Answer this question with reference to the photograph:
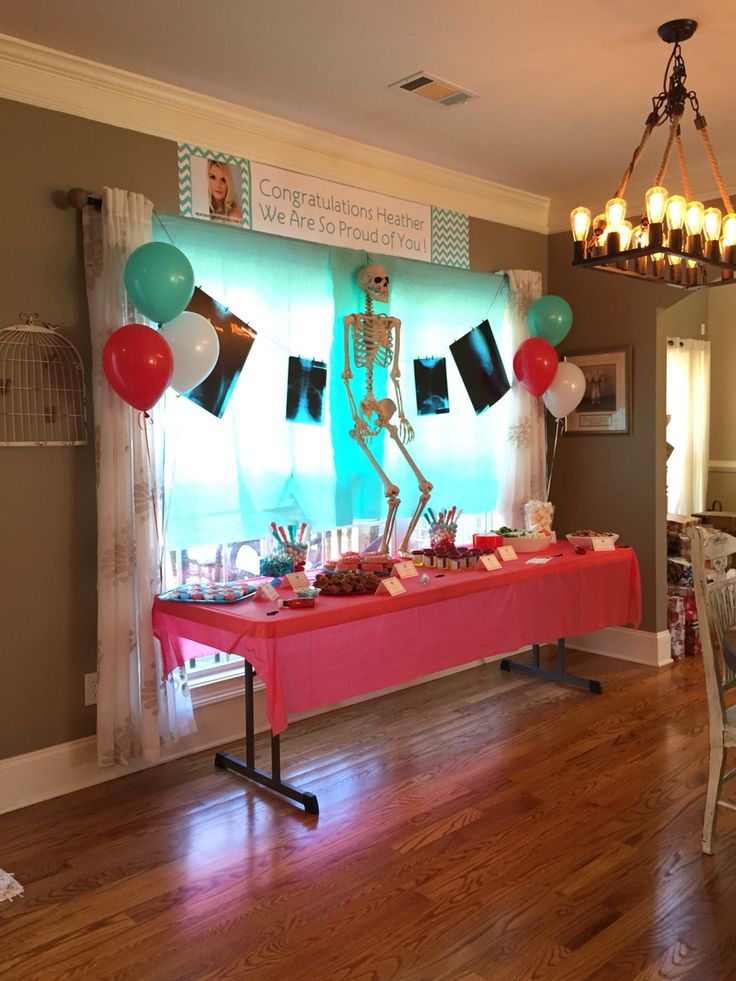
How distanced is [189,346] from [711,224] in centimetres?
182

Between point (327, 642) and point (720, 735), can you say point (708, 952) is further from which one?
point (327, 642)

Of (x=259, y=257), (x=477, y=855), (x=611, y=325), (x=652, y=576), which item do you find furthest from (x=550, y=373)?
(x=477, y=855)

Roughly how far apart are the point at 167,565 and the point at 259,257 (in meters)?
1.35

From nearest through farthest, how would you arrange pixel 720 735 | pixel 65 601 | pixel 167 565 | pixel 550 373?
pixel 720 735 < pixel 65 601 < pixel 167 565 < pixel 550 373

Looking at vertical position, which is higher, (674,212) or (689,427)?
(674,212)

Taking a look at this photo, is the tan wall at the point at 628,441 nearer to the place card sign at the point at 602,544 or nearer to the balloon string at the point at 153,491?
the place card sign at the point at 602,544

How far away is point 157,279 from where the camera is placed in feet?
9.62

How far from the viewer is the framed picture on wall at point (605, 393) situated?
189 inches

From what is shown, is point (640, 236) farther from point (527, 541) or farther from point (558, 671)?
point (558, 671)

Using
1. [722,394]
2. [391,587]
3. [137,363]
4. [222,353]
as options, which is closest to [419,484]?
[391,587]

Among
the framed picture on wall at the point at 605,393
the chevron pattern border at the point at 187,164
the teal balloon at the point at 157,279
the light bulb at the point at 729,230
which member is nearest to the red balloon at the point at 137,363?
the teal balloon at the point at 157,279

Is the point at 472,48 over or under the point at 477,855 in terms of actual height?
over

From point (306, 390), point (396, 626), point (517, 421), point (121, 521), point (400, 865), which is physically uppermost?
point (306, 390)

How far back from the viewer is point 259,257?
3645 mm
